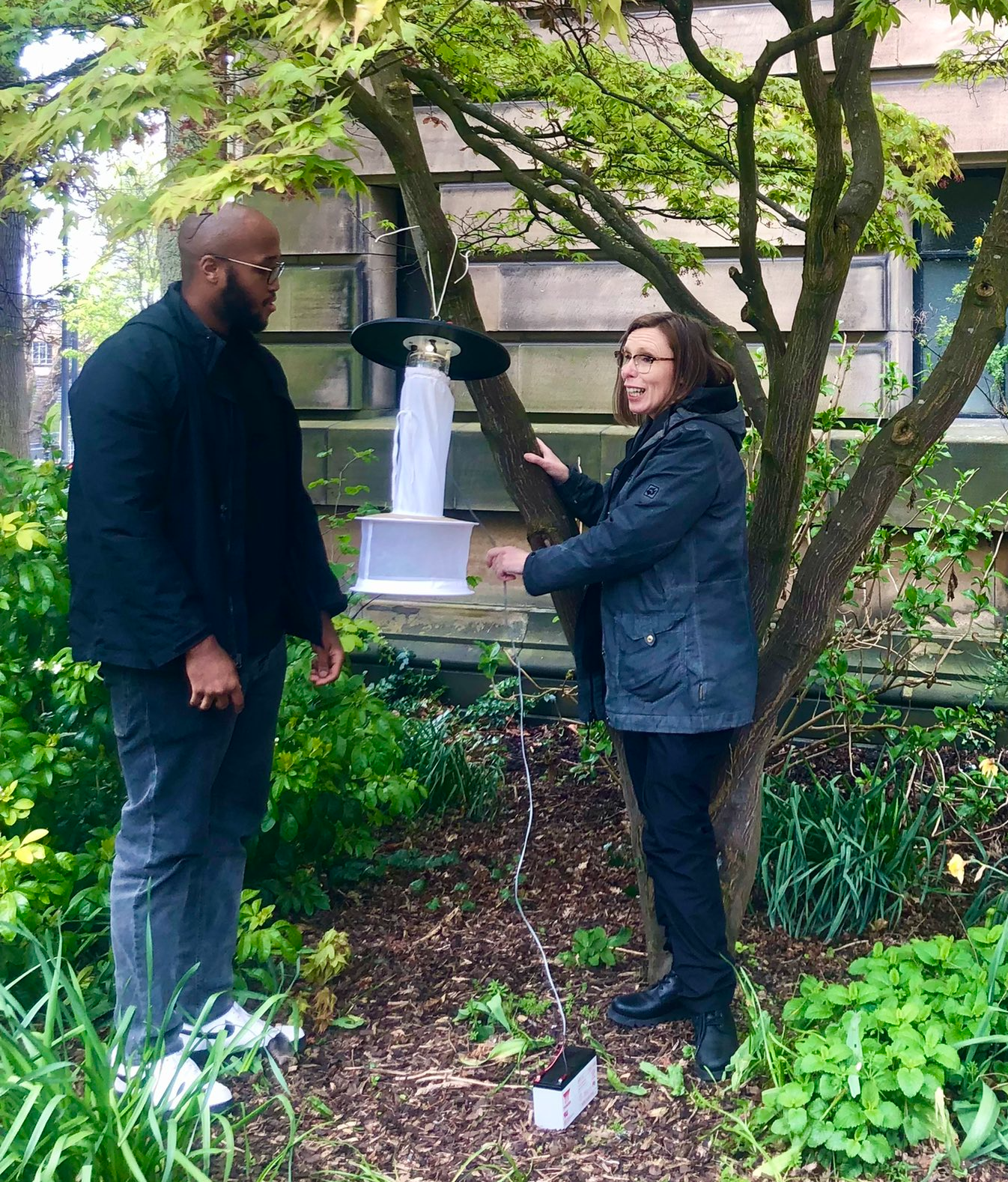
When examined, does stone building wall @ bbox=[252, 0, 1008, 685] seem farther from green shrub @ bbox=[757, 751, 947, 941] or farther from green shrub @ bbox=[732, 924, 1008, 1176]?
green shrub @ bbox=[732, 924, 1008, 1176]

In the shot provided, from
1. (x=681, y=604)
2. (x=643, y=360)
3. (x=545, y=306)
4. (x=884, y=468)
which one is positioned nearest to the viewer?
(x=681, y=604)

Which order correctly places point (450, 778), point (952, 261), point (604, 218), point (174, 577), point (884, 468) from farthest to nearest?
point (952, 261) → point (450, 778) → point (604, 218) → point (884, 468) → point (174, 577)

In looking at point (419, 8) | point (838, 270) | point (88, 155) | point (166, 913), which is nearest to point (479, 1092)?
point (166, 913)

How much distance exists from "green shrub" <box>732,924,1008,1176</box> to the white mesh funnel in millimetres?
1565

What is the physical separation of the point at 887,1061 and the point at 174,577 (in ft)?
6.41

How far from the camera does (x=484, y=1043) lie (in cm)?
300

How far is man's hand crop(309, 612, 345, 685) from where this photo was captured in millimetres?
3078

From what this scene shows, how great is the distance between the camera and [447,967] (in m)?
3.42

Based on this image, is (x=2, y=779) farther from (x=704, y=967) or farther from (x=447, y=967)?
(x=704, y=967)

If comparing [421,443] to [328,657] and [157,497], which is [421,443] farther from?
[328,657]

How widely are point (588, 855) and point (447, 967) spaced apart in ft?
3.38

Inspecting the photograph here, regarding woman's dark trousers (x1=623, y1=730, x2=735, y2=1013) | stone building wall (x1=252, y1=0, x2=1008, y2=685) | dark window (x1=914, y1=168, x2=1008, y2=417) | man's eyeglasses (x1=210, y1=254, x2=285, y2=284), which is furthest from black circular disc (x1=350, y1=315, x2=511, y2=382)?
dark window (x1=914, y1=168, x2=1008, y2=417)

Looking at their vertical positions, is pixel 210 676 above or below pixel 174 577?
below

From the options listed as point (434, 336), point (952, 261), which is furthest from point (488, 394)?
point (952, 261)
